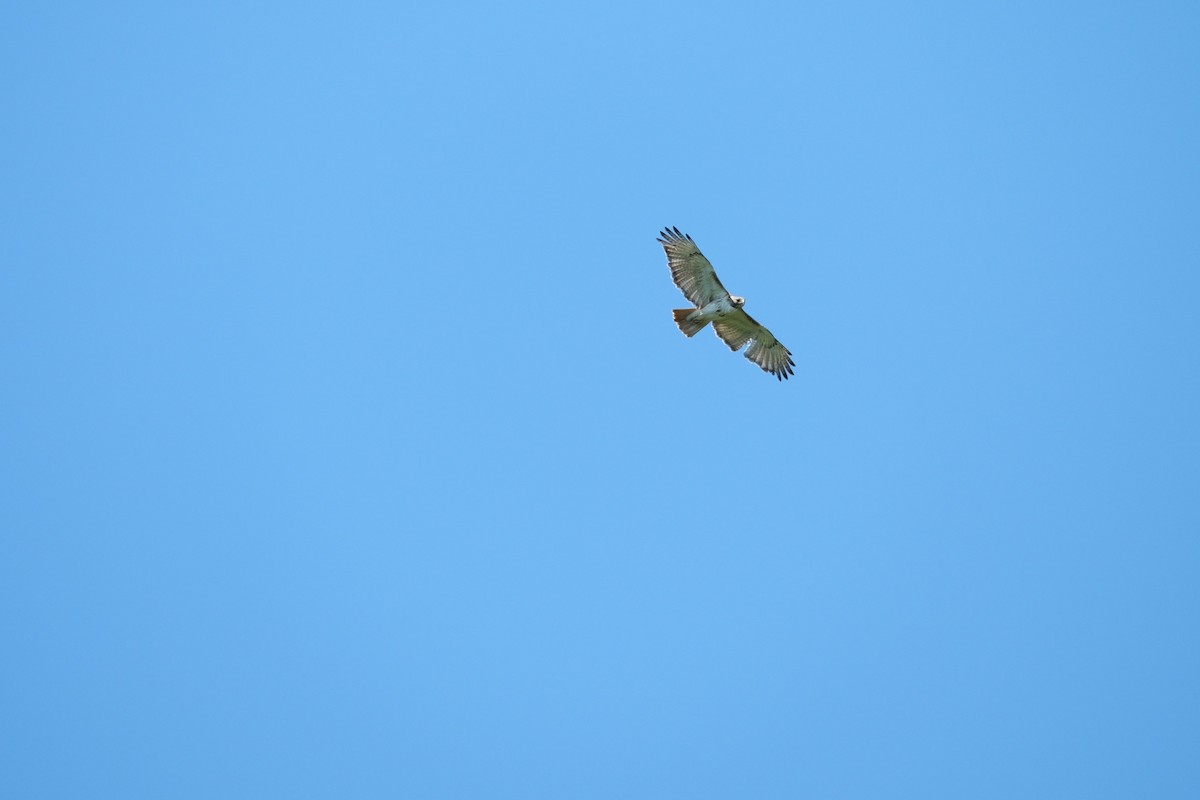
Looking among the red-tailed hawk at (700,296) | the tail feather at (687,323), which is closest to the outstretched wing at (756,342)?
the red-tailed hawk at (700,296)

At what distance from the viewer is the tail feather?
25828mm

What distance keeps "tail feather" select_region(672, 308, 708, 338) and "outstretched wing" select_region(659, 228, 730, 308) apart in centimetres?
32

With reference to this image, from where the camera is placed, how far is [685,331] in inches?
1027

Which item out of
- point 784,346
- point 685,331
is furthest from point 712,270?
point 784,346

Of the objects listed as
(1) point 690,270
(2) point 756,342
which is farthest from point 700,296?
(2) point 756,342

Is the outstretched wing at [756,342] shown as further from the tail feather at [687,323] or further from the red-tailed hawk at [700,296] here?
the tail feather at [687,323]

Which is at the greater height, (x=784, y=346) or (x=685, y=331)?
(x=784, y=346)

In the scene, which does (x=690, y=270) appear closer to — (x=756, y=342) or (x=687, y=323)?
(x=687, y=323)

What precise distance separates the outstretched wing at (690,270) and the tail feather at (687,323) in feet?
1.06

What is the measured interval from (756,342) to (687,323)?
8.11 ft

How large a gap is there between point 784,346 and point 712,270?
3424mm

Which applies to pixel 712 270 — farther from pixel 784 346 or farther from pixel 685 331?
pixel 784 346

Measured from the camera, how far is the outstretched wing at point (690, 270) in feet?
82.9

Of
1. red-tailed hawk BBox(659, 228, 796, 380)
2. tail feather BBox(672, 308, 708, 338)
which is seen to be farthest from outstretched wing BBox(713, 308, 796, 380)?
tail feather BBox(672, 308, 708, 338)
